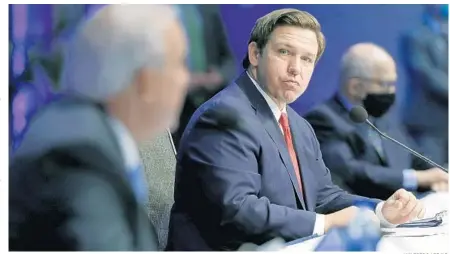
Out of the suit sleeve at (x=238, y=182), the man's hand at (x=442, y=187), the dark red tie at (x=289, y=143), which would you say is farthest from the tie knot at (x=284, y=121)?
the man's hand at (x=442, y=187)

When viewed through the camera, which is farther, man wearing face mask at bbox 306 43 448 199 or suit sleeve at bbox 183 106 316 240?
man wearing face mask at bbox 306 43 448 199

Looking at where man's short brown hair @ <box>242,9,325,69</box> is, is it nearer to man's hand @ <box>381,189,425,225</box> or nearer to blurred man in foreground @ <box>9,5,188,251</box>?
blurred man in foreground @ <box>9,5,188,251</box>

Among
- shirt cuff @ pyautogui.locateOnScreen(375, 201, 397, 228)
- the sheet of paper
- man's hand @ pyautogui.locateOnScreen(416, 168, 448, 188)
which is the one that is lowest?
the sheet of paper

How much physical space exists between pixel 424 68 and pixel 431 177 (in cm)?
36

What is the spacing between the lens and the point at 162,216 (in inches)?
80.2

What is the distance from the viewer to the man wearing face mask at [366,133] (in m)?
2.08

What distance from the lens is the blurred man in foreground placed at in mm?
1955

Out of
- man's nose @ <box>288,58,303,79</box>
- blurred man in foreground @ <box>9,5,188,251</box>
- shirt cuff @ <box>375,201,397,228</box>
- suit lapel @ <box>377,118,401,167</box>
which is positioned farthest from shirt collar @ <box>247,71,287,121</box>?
shirt cuff @ <box>375,201,397,228</box>

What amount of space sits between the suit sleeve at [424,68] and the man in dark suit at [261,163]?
295 millimetres

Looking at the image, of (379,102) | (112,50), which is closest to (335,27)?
(379,102)

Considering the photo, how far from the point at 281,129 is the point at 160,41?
0.47 meters

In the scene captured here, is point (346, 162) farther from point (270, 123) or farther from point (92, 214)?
point (92, 214)

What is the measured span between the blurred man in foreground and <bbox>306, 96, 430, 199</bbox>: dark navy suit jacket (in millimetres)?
488

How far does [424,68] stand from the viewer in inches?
83.0
